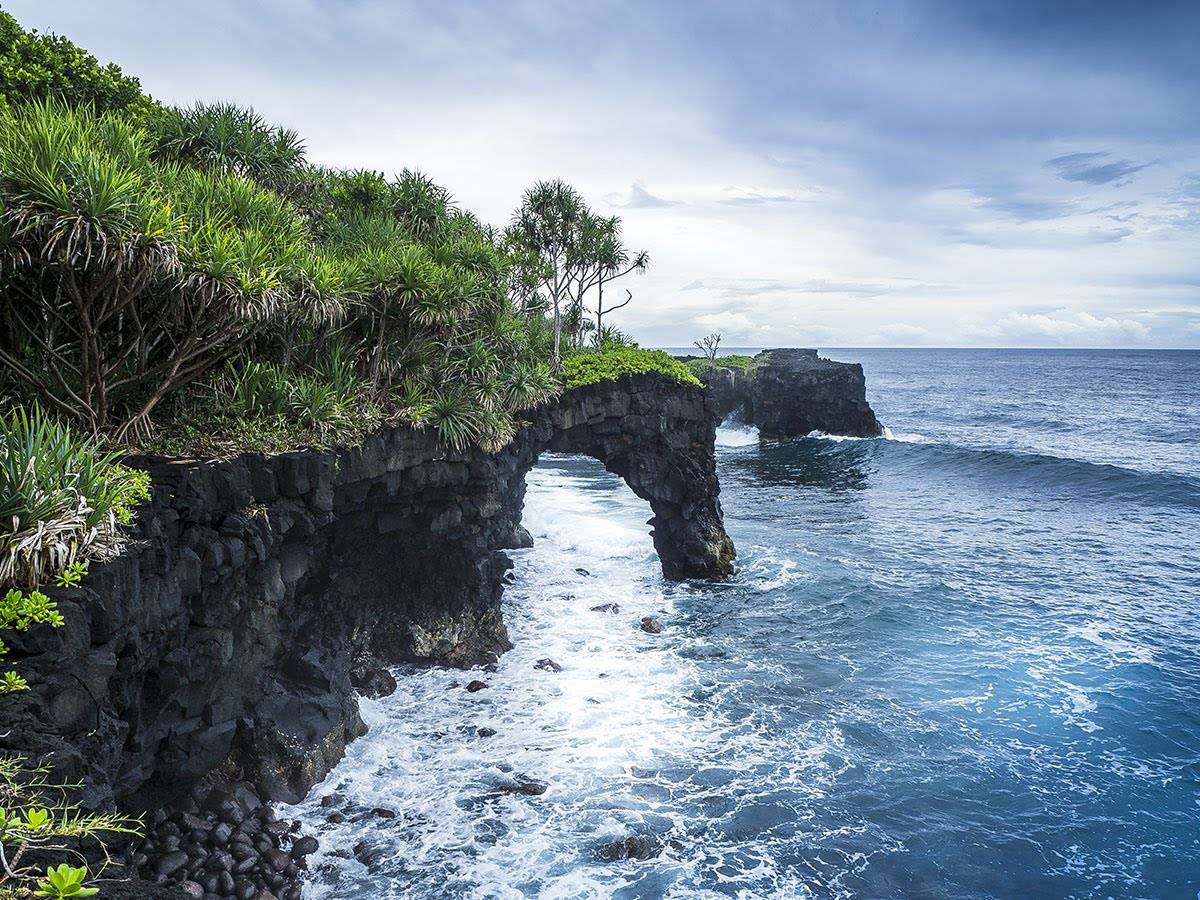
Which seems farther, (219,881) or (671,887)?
(671,887)

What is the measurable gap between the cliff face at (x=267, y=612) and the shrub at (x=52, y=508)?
41 centimetres

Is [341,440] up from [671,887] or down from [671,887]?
up

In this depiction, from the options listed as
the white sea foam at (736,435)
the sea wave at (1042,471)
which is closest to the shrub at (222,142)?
the sea wave at (1042,471)

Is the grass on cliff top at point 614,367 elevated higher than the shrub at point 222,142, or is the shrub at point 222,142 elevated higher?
the shrub at point 222,142

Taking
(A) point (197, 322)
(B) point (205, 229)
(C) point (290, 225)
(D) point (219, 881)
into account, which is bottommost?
(D) point (219, 881)

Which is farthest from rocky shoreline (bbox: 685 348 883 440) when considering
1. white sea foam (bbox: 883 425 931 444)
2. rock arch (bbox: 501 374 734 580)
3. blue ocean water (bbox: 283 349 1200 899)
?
rock arch (bbox: 501 374 734 580)

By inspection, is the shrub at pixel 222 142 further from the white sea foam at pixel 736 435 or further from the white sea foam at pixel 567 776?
the white sea foam at pixel 736 435

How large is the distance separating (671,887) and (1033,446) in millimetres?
64047

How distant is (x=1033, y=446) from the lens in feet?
208

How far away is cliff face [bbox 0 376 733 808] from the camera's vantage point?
815 centimetres

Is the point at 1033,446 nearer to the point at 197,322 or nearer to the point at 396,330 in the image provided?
the point at 396,330

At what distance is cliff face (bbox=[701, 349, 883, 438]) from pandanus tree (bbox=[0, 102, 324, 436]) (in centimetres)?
5904

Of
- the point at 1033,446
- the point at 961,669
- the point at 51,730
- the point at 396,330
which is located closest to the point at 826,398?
the point at 1033,446

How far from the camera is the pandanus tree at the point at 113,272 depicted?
10.6m
